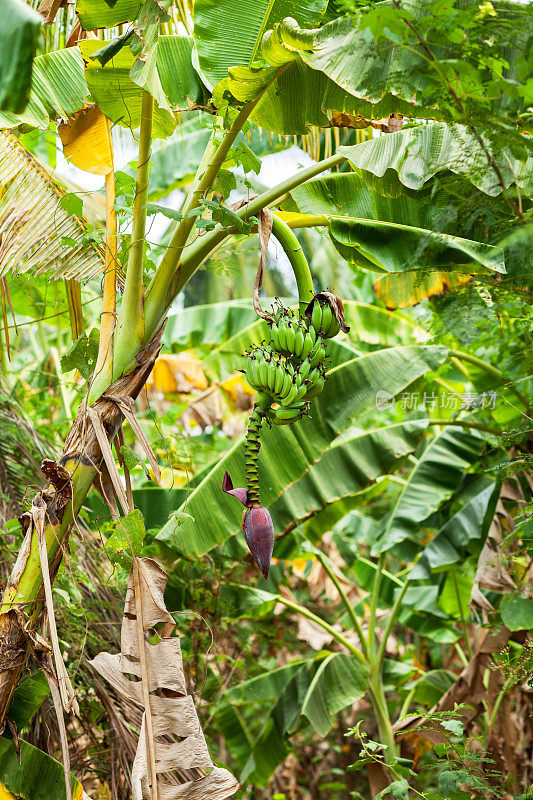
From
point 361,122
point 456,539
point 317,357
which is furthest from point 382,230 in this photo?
point 456,539

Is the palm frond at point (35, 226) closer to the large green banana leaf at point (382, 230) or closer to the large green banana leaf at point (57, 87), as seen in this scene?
the large green banana leaf at point (57, 87)

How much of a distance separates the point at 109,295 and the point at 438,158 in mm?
1048

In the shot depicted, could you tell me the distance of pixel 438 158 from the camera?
1.69 meters

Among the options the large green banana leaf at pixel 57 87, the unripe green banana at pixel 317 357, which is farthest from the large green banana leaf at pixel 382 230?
the large green banana leaf at pixel 57 87

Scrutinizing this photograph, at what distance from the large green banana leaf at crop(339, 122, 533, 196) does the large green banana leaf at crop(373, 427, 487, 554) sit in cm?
196

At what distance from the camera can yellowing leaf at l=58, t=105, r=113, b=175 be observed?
85.7 inches

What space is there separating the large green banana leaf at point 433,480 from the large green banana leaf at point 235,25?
2.34 metres

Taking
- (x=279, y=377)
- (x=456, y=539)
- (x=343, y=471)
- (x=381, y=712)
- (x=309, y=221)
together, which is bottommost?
(x=381, y=712)

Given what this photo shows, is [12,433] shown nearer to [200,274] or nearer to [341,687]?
[341,687]

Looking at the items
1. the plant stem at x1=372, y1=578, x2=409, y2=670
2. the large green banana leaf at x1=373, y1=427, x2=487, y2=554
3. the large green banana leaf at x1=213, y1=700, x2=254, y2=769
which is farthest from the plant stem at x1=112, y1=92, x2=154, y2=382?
the large green banana leaf at x1=213, y1=700, x2=254, y2=769

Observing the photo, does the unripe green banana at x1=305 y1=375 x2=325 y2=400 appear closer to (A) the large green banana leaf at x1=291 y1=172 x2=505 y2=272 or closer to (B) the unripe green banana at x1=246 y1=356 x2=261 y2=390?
(B) the unripe green banana at x1=246 y1=356 x2=261 y2=390

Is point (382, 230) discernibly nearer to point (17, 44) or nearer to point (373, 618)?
point (17, 44)

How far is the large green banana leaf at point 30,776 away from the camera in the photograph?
1761mm

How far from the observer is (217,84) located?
174 cm
